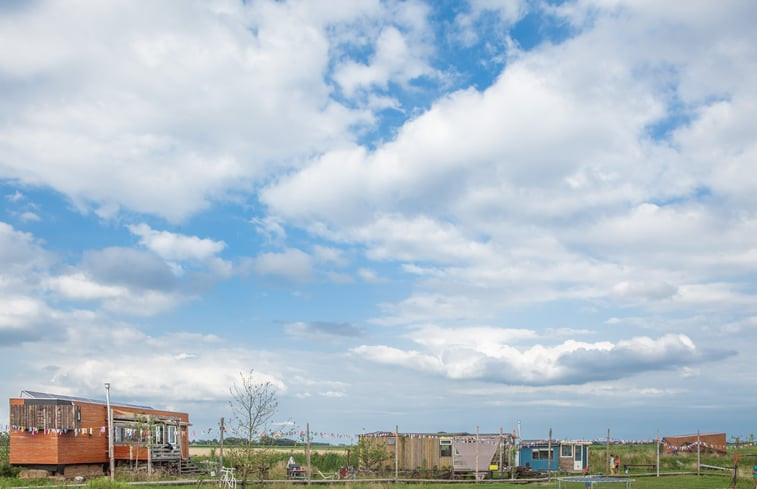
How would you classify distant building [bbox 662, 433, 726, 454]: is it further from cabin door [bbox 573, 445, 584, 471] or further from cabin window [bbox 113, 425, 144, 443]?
cabin window [bbox 113, 425, 144, 443]

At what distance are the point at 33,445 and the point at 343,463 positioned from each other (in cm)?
2360

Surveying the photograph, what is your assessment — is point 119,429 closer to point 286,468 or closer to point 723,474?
point 286,468

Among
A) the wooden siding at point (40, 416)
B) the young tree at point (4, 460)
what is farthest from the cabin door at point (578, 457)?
the young tree at point (4, 460)

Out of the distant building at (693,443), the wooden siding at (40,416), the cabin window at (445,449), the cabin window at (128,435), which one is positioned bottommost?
the distant building at (693,443)

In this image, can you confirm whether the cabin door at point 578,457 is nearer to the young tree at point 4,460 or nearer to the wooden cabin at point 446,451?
the wooden cabin at point 446,451

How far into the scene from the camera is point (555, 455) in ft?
169

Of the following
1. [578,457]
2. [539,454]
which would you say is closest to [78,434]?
[539,454]

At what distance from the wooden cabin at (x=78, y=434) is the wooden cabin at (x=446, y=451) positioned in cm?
1284

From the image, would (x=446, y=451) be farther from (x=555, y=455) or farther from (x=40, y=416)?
(x=40, y=416)

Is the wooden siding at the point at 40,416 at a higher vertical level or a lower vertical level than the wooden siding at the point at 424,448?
higher

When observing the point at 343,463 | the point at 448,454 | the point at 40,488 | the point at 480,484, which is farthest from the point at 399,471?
the point at 40,488

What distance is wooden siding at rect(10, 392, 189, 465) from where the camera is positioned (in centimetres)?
3950

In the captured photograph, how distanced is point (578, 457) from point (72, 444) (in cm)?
3248

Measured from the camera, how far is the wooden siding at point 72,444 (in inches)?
1555
